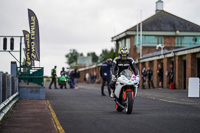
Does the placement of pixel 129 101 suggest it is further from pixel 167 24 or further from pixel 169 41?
pixel 167 24

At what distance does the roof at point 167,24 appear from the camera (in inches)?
2424

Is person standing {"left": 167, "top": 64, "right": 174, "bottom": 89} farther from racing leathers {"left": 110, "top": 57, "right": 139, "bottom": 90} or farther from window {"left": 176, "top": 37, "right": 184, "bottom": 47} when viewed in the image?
window {"left": 176, "top": 37, "right": 184, "bottom": 47}

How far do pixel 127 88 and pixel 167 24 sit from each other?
52722mm

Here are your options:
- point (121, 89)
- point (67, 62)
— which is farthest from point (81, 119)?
point (67, 62)

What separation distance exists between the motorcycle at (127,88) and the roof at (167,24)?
4970 cm

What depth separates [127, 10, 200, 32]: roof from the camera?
61.7 m

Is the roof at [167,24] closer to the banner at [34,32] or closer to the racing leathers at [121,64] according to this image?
the banner at [34,32]

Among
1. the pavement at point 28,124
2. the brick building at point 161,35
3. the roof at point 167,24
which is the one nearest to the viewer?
the pavement at point 28,124

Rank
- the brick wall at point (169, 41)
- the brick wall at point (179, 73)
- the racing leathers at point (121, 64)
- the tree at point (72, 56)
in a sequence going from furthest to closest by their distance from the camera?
the tree at point (72, 56)
the brick wall at point (169, 41)
the brick wall at point (179, 73)
the racing leathers at point (121, 64)

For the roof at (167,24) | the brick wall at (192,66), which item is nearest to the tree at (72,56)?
the roof at (167,24)

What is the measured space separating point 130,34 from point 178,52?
25.9 metres

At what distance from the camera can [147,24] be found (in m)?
62.1

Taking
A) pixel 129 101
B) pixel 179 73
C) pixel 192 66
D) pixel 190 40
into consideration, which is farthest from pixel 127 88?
pixel 190 40

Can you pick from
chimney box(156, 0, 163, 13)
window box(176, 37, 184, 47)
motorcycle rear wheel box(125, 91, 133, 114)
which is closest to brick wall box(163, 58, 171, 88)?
window box(176, 37, 184, 47)
